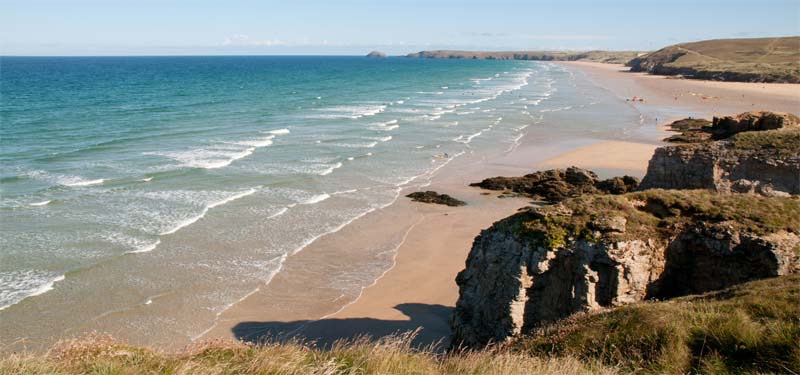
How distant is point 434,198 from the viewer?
86.4 feet

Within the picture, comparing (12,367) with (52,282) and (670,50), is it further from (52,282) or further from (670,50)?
(670,50)

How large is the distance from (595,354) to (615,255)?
2740 millimetres

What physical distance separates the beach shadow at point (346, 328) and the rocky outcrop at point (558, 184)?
12744 millimetres

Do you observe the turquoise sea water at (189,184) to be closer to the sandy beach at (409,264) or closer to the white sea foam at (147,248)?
the white sea foam at (147,248)

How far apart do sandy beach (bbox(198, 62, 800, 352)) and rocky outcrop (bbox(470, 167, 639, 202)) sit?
110 cm

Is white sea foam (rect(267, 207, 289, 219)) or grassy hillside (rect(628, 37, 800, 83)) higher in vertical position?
grassy hillside (rect(628, 37, 800, 83))

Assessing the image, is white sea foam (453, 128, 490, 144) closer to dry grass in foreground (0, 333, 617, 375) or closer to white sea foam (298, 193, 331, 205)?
white sea foam (298, 193, 331, 205)

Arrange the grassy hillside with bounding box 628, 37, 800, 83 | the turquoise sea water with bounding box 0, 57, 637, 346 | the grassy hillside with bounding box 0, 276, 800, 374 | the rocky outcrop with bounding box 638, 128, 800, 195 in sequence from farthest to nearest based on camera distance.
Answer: the grassy hillside with bounding box 628, 37, 800, 83 → the rocky outcrop with bounding box 638, 128, 800, 195 → the turquoise sea water with bounding box 0, 57, 637, 346 → the grassy hillside with bounding box 0, 276, 800, 374

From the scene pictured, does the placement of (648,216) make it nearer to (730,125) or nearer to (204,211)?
(204,211)

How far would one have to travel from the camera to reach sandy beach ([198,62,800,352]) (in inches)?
580

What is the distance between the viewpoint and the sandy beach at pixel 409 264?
14742mm

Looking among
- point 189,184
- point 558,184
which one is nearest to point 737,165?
point 558,184

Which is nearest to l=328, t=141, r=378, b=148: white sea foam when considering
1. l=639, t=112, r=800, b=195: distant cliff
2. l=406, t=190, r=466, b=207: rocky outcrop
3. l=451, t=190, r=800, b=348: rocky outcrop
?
l=406, t=190, r=466, b=207: rocky outcrop

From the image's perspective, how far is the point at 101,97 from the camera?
69.6 metres
